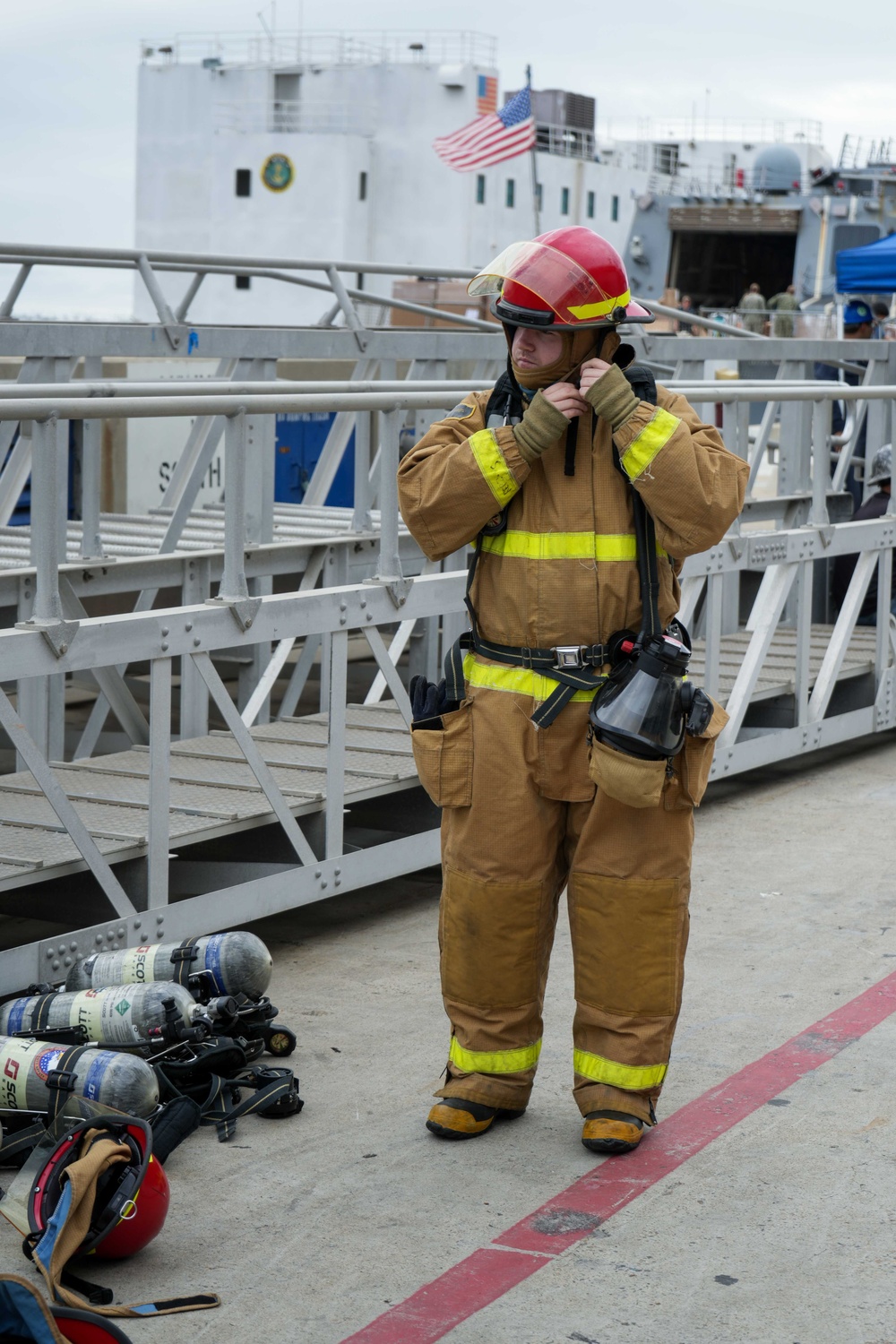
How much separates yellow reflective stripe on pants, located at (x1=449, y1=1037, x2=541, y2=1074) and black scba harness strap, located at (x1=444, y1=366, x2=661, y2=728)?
77cm

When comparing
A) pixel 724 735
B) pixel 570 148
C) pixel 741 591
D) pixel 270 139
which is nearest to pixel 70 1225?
pixel 724 735

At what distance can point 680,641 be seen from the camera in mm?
3643

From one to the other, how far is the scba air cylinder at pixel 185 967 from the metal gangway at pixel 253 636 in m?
0.10

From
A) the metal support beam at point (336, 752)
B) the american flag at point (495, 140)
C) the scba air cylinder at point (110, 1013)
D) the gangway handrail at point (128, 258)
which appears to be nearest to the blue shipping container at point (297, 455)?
the gangway handrail at point (128, 258)

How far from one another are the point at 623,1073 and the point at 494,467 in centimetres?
136

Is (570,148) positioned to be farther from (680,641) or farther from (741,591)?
(680,641)

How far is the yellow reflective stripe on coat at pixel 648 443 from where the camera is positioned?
338 cm

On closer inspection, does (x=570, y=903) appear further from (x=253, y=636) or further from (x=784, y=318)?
(x=784, y=318)

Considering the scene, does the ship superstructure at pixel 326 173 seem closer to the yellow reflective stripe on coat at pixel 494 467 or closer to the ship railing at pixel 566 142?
the ship railing at pixel 566 142

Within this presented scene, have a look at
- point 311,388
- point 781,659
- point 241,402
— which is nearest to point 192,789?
point 241,402

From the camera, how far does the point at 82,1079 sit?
11.6 feet

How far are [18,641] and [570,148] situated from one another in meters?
63.1

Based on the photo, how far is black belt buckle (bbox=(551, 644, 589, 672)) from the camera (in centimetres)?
357

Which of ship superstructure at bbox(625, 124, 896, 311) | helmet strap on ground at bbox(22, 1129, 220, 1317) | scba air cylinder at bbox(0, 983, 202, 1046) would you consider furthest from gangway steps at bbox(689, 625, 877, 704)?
ship superstructure at bbox(625, 124, 896, 311)
